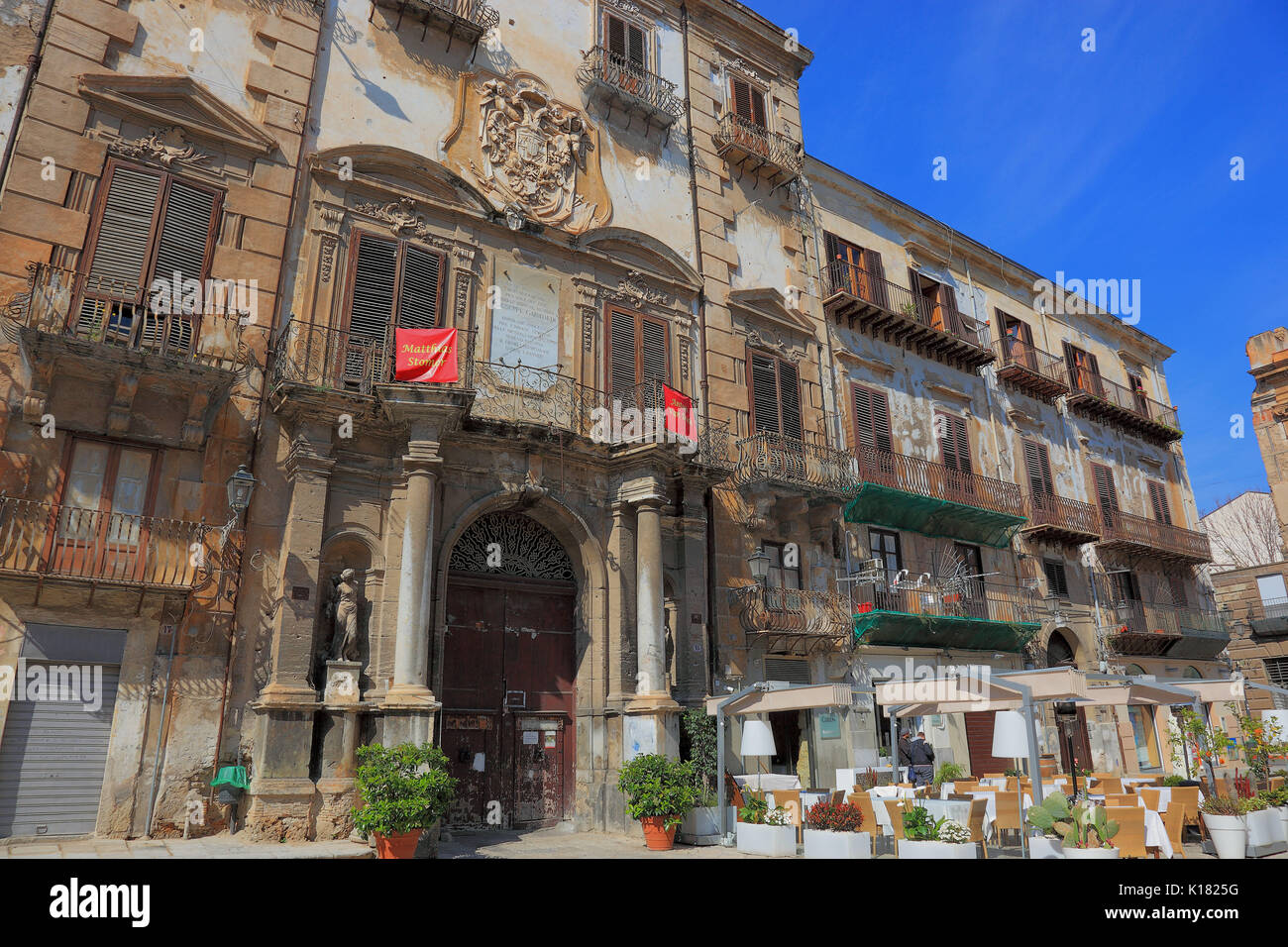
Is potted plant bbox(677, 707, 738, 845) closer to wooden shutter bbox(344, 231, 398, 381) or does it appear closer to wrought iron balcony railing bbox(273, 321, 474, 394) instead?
wrought iron balcony railing bbox(273, 321, 474, 394)

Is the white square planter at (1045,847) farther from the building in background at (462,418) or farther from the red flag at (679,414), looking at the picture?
the red flag at (679,414)

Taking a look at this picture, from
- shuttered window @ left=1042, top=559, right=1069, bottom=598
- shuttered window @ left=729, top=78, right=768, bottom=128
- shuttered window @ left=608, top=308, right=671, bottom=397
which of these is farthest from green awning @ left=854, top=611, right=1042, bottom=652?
shuttered window @ left=729, top=78, right=768, bottom=128

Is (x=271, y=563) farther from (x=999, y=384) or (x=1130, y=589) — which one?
(x=1130, y=589)

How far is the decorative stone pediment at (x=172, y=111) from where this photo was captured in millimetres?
11883

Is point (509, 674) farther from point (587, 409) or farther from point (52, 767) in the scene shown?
point (52, 767)

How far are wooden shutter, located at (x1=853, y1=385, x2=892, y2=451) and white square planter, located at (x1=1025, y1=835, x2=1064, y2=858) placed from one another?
11.7 metres

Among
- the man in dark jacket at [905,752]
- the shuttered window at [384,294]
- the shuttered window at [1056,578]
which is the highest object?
the shuttered window at [384,294]

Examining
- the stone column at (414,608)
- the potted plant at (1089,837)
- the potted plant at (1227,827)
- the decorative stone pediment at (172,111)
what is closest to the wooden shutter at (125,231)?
the decorative stone pediment at (172,111)

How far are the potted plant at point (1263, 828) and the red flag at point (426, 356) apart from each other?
496 inches

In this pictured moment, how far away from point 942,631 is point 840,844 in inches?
397

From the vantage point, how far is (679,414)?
15.2 meters

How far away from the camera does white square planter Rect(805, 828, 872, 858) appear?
10.4m

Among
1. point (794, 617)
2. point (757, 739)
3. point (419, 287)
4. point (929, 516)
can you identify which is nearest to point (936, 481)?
point (929, 516)

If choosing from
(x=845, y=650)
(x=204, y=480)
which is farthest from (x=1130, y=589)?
(x=204, y=480)
